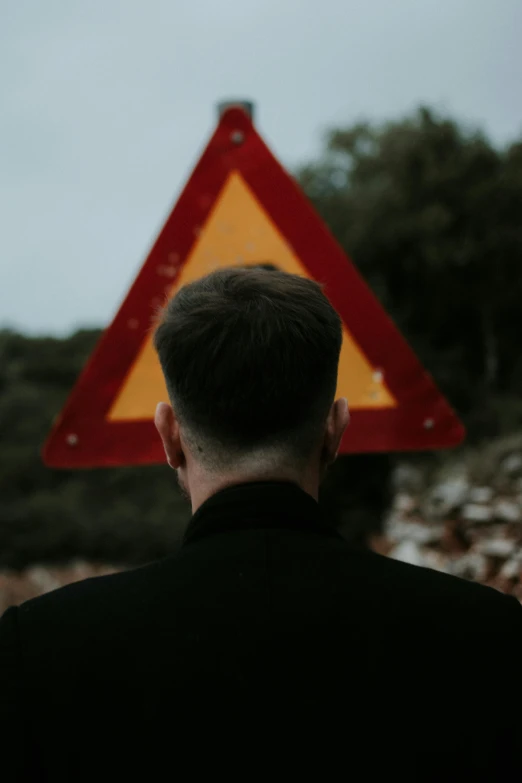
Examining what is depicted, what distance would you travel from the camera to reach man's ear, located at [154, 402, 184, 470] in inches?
58.0

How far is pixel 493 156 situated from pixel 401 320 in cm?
205

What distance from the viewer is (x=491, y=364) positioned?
1080cm

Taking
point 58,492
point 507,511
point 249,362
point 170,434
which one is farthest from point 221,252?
point 58,492

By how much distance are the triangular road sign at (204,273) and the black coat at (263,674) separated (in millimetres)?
1067

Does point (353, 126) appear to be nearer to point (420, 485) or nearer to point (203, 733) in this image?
point (420, 485)

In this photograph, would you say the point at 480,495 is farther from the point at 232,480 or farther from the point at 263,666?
the point at 263,666

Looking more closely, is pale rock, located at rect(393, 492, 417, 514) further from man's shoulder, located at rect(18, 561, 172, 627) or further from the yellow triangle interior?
man's shoulder, located at rect(18, 561, 172, 627)

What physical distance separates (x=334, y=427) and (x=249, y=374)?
22 centimetres

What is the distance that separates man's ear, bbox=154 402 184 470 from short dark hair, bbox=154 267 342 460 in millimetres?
59

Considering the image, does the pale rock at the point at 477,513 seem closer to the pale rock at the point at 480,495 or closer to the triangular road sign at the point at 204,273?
the pale rock at the point at 480,495

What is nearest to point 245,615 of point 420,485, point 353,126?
point 420,485

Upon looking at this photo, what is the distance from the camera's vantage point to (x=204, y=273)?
2.34m

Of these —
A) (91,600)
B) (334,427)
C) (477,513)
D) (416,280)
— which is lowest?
(91,600)

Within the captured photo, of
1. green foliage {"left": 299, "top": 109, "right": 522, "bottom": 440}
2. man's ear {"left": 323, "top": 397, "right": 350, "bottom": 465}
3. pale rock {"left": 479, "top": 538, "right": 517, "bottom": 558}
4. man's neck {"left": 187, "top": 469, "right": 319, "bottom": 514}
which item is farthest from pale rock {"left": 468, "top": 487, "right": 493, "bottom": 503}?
man's neck {"left": 187, "top": 469, "right": 319, "bottom": 514}
